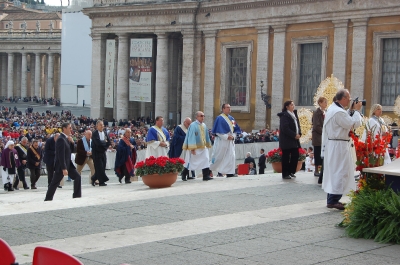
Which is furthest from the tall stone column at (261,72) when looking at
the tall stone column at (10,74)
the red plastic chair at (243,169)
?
the tall stone column at (10,74)

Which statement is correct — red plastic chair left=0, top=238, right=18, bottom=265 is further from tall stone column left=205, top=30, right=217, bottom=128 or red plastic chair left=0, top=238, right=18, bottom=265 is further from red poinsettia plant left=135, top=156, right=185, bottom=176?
tall stone column left=205, top=30, right=217, bottom=128

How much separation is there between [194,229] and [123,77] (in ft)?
127

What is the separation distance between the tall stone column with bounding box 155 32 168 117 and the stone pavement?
32.0 meters

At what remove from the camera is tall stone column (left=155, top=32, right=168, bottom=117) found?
1812 inches

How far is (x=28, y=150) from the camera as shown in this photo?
22406mm

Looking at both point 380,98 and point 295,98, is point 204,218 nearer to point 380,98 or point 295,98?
point 380,98

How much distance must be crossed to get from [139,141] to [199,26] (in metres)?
12.3

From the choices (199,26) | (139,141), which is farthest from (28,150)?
(199,26)

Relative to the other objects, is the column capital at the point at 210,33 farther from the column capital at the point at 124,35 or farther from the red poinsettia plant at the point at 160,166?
the red poinsettia plant at the point at 160,166

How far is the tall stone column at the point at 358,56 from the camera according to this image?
35219 millimetres

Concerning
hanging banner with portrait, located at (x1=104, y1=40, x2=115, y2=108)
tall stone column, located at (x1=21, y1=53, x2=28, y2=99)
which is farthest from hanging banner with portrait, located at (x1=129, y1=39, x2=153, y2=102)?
tall stone column, located at (x1=21, y1=53, x2=28, y2=99)

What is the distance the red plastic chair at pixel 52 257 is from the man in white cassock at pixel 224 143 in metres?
14.1

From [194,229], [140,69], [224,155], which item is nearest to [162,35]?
[140,69]

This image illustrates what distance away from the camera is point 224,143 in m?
19.0
